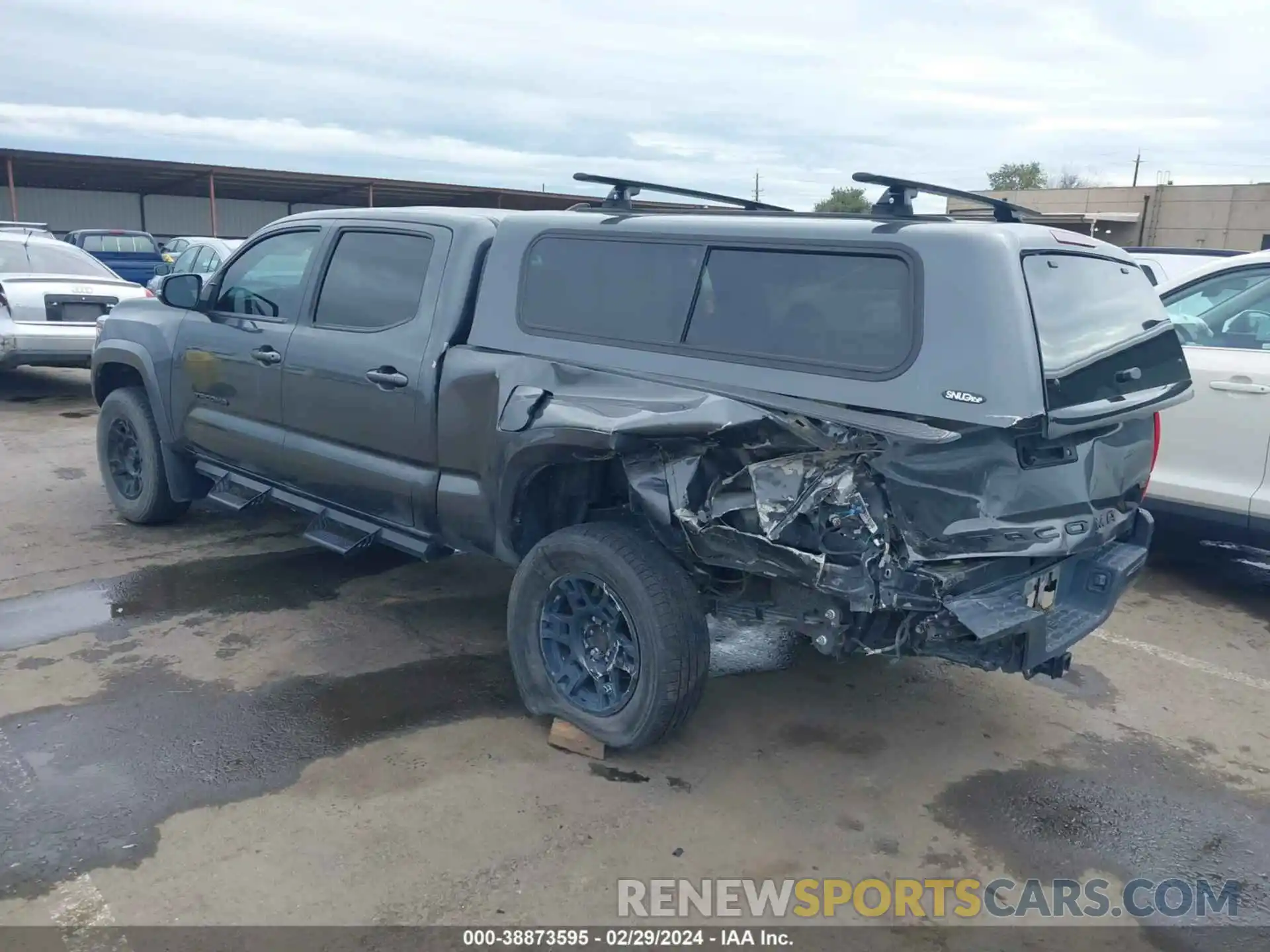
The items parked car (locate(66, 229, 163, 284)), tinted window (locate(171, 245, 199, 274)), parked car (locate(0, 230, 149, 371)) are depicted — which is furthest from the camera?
parked car (locate(66, 229, 163, 284))

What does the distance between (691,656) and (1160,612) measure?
3375 millimetres

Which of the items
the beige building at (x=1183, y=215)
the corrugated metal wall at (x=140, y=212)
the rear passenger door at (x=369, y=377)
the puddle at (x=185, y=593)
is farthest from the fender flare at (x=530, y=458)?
the beige building at (x=1183, y=215)

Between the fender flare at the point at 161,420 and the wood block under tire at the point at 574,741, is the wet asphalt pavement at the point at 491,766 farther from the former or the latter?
the fender flare at the point at 161,420

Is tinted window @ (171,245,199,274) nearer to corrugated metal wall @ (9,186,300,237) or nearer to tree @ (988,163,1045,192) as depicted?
corrugated metal wall @ (9,186,300,237)

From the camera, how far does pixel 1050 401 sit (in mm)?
3070

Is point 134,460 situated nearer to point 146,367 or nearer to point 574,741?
point 146,367

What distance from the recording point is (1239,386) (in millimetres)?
5363

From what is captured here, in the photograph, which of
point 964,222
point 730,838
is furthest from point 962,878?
point 964,222

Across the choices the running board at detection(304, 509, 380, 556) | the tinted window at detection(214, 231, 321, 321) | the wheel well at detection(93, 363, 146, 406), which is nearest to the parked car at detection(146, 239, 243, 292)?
the wheel well at detection(93, 363, 146, 406)

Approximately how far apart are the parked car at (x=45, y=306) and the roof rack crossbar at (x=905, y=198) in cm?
853

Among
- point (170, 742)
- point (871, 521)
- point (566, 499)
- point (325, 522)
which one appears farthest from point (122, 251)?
point (871, 521)

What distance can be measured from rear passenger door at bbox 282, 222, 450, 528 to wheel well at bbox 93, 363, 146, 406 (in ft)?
6.15

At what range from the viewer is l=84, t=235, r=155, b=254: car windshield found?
2172 cm

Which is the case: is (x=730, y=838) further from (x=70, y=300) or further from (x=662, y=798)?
(x=70, y=300)
